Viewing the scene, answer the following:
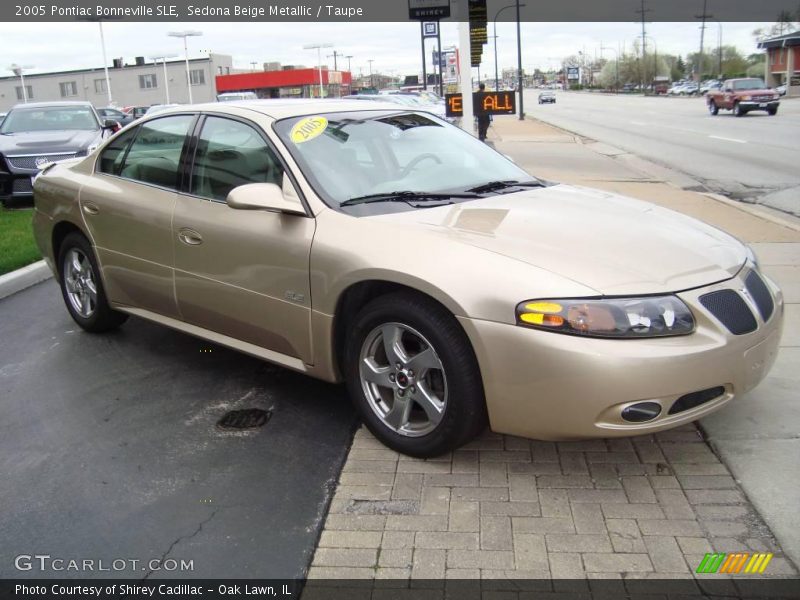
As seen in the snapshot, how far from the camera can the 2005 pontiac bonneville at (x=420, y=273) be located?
3078mm

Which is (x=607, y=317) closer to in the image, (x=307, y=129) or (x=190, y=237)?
(x=307, y=129)

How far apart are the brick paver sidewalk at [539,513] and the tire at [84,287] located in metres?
2.47

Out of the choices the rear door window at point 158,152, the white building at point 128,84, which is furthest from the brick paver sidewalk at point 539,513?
the white building at point 128,84

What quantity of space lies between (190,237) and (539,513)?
2.44 m

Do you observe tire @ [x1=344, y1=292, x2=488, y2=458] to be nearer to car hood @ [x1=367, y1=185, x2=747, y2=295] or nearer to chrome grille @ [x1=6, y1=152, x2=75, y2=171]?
car hood @ [x1=367, y1=185, x2=747, y2=295]

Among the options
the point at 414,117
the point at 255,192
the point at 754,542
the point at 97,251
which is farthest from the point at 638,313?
the point at 97,251

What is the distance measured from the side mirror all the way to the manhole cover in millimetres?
1136

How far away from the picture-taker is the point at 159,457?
148 inches

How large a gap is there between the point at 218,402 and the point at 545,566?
229cm

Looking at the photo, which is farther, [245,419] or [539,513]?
[245,419]

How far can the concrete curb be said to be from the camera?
6.97 meters

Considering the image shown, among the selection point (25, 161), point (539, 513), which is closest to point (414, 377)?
point (539, 513)

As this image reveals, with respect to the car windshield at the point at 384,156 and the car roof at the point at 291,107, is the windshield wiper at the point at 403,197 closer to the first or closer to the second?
the car windshield at the point at 384,156

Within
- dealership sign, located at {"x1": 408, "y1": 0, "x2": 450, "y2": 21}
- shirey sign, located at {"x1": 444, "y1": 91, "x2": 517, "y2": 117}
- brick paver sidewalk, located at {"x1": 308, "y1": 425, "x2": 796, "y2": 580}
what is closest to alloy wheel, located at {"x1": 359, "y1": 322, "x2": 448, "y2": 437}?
brick paver sidewalk, located at {"x1": 308, "y1": 425, "x2": 796, "y2": 580}
